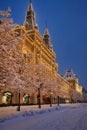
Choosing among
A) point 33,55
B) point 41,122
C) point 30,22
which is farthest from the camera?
point 30,22

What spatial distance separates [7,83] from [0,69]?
1.77 m

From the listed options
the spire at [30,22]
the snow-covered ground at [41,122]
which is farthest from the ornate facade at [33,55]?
the snow-covered ground at [41,122]

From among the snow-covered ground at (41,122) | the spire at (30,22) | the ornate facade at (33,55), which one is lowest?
the snow-covered ground at (41,122)

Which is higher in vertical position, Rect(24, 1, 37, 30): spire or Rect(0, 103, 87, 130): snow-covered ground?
Rect(24, 1, 37, 30): spire

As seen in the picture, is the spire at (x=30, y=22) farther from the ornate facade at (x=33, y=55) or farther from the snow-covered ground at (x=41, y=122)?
the snow-covered ground at (x=41, y=122)

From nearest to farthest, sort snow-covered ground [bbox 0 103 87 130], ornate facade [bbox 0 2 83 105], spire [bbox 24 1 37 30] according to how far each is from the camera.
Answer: snow-covered ground [bbox 0 103 87 130]
ornate facade [bbox 0 2 83 105]
spire [bbox 24 1 37 30]

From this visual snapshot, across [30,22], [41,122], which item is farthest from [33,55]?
[41,122]

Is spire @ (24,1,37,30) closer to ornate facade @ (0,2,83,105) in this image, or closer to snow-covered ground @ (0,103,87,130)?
ornate facade @ (0,2,83,105)

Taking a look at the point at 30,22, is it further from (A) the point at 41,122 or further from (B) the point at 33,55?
(A) the point at 41,122

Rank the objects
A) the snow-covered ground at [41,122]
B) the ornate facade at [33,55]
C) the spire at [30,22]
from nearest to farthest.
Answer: the snow-covered ground at [41,122] → the ornate facade at [33,55] → the spire at [30,22]

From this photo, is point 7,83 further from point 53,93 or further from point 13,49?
point 53,93

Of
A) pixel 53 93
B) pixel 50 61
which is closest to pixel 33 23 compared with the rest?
pixel 50 61

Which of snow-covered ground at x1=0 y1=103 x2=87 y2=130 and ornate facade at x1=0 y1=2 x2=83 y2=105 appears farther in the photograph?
ornate facade at x1=0 y1=2 x2=83 y2=105

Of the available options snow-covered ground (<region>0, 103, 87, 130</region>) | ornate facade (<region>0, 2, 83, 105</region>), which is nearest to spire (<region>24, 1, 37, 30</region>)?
ornate facade (<region>0, 2, 83, 105</region>)
